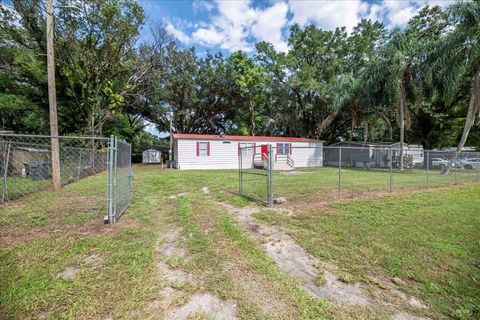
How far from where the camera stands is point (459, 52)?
13508mm

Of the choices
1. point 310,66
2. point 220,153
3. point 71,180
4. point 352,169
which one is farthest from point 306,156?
point 71,180

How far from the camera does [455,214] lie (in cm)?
531

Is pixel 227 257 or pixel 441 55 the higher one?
pixel 441 55

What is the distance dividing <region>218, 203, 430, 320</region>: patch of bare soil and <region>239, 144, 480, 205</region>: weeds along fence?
285cm

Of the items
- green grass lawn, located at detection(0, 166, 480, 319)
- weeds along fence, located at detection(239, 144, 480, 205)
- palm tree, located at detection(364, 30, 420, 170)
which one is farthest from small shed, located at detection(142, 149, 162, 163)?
palm tree, located at detection(364, 30, 420, 170)

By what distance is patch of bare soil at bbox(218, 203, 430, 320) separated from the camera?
2357 millimetres

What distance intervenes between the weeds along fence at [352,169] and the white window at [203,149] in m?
2.97

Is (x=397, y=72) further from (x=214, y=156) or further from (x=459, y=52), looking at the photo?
(x=214, y=156)

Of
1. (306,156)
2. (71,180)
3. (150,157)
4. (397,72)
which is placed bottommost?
(71,180)

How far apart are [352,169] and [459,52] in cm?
944

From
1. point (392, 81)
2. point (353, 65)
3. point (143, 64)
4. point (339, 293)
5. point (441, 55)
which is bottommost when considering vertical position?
point (339, 293)

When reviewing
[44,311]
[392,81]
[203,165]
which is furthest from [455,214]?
[203,165]

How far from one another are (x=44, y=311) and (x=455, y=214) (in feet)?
24.2

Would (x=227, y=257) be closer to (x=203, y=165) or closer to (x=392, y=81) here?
(x=203, y=165)
